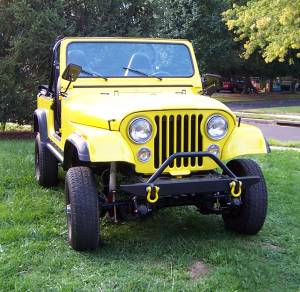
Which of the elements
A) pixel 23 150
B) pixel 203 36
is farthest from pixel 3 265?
pixel 203 36

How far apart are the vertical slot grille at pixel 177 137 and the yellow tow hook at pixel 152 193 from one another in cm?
35

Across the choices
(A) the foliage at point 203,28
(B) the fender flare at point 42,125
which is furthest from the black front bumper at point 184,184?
(A) the foliage at point 203,28

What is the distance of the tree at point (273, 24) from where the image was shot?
18469 mm

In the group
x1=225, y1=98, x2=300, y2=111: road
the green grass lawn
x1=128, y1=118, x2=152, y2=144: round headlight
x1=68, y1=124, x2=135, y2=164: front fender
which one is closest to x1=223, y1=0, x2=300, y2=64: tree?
x1=225, y1=98, x2=300, y2=111: road

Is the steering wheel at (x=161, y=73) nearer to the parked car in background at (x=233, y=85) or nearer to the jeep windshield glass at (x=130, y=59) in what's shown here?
the jeep windshield glass at (x=130, y=59)

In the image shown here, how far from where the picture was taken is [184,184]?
4074mm

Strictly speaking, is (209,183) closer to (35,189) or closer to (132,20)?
(35,189)

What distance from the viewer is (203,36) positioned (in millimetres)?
29312

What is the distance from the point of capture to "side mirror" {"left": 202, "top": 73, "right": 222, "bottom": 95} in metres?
5.84

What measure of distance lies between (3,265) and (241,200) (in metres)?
2.14

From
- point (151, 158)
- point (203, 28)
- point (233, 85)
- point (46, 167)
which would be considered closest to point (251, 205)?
point (151, 158)

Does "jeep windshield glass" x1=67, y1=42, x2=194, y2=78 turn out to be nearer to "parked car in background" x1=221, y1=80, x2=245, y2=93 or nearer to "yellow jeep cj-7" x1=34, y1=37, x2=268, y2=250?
"yellow jeep cj-7" x1=34, y1=37, x2=268, y2=250

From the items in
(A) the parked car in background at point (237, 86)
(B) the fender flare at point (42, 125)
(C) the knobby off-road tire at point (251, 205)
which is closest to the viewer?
(C) the knobby off-road tire at point (251, 205)

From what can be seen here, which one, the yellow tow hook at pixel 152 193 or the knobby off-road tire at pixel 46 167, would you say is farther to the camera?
the knobby off-road tire at pixel 46 167
